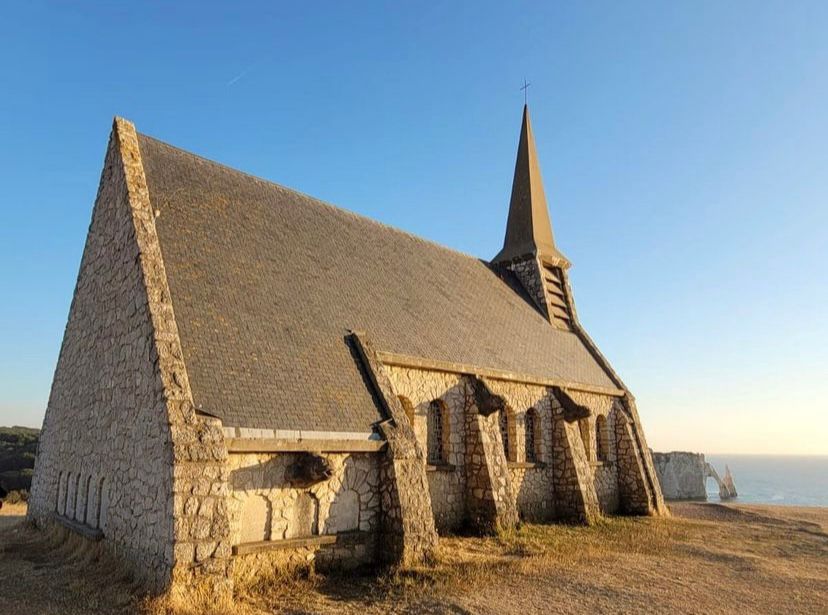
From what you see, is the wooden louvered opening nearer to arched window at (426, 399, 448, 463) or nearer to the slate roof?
the slate roof

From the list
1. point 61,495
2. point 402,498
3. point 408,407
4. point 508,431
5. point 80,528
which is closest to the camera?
point 402,498

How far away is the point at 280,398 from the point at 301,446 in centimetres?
105

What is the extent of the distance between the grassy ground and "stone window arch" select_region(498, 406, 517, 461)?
2120 mm

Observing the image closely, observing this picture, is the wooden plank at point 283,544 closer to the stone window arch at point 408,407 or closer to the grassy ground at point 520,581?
the grassy ground at point 520,581

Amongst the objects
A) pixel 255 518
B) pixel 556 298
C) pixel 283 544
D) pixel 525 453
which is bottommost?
pixel 283 544

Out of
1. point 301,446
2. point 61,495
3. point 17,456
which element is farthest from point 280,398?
point 17,456

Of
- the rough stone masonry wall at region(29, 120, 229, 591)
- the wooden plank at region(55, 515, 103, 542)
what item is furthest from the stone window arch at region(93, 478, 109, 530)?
the wooden plank at region(55, 515, 103, 542)

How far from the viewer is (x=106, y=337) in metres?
12.3

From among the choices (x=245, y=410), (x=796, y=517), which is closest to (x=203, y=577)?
(x=245, y=410)

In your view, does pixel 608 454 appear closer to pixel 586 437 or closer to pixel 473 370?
pixel 586 437

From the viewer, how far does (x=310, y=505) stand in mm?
10445

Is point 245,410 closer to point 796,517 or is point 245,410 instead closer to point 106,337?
point 106,337

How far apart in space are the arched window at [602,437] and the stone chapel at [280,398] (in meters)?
0.20

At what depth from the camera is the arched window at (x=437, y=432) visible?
15.1 m
